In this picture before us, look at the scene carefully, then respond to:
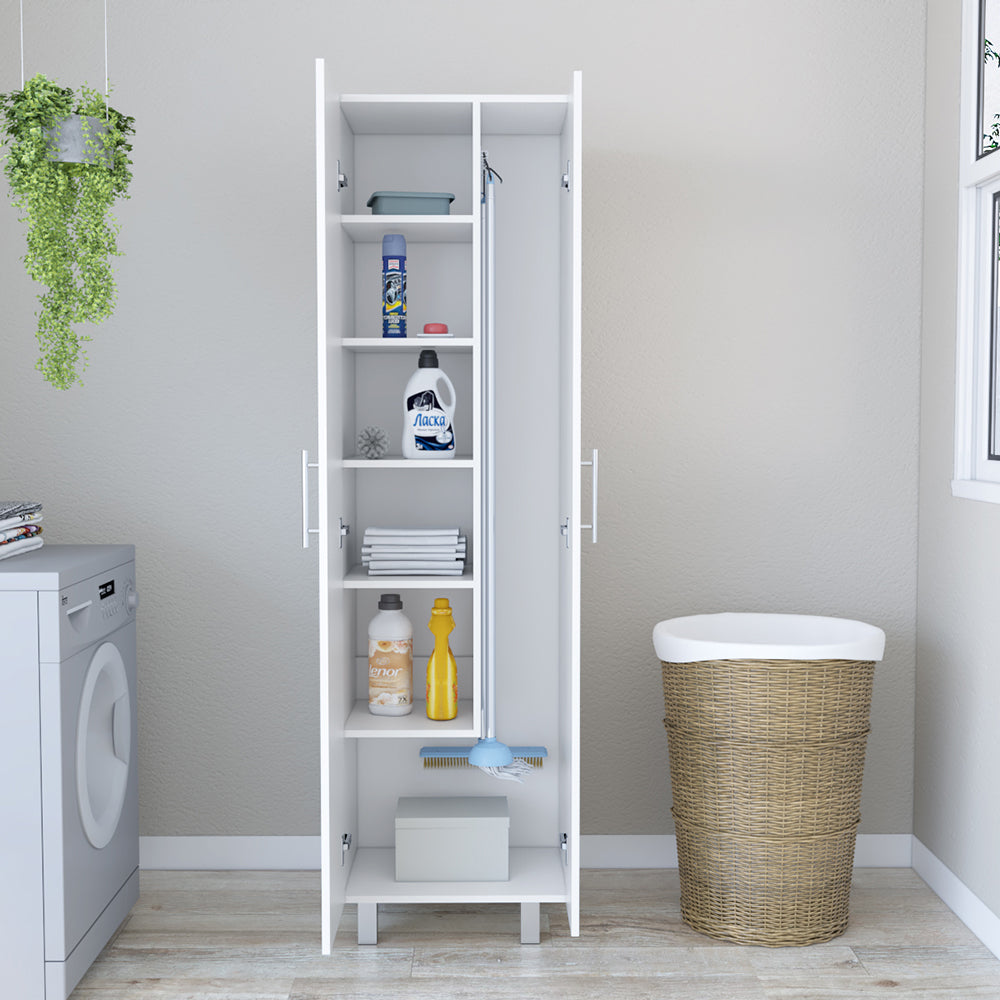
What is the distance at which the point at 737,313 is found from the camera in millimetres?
2781

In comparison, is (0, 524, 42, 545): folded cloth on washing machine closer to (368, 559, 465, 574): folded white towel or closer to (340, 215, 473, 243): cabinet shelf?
(368, 559, 465, 574): folded white towel

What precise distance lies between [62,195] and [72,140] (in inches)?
4.3

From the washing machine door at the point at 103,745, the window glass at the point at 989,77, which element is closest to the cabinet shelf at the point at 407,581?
the washing machine door at the point at 103,745

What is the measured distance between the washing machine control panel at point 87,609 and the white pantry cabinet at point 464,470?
47 cm

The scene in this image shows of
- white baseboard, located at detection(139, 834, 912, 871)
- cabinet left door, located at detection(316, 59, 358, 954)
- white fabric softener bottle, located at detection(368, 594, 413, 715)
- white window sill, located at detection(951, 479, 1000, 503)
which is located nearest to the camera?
cabinet left door, located at detection(316, 59, 358, 954)

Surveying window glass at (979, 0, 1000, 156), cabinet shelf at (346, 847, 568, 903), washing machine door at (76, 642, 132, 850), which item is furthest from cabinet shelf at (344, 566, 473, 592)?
window glass at (979, 0, 1000, 156)

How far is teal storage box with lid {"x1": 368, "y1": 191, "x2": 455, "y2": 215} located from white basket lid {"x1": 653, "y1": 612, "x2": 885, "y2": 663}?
1.11 metres

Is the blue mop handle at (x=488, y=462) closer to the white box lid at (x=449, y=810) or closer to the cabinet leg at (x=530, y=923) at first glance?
the white box lid at (x=449, y=810)

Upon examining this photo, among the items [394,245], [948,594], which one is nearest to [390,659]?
[394,245]

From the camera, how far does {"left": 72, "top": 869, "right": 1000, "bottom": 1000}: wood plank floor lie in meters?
2.21

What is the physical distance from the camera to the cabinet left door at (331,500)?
85.4 inches

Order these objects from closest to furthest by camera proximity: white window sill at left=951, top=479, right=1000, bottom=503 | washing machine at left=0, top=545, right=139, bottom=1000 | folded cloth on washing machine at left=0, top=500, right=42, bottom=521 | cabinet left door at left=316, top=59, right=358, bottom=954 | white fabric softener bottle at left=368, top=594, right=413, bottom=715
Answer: washing machine at left=0, top=545, right=139, bottom=1000 < cabinet left door at left=316, top=59, right=358, bottom=954 < folded cloth on washing machine at left=0, top=500, right=42, bottom=521 < white window sill at left=951, top=479, right=1000, bottom=503 < white fabric softener bottle at left=368, top=594, right=413, bottom=715

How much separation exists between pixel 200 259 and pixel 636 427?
3.99ft

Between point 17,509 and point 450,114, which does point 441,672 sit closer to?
point 17,509
